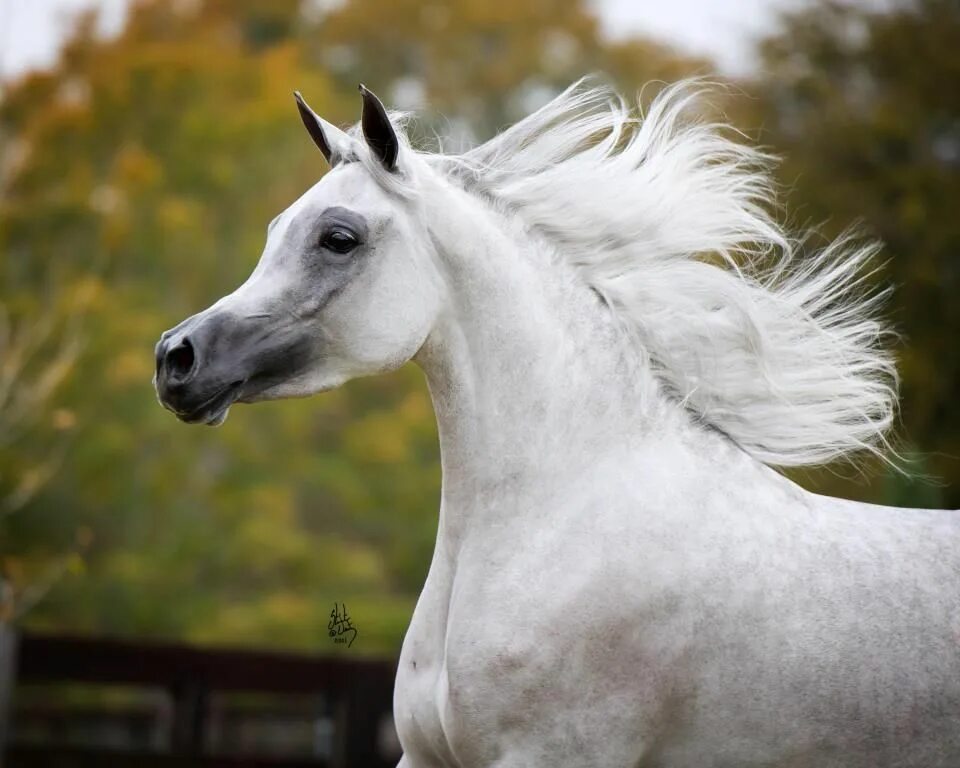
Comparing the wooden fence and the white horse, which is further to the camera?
the wooden fence

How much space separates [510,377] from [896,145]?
1480 centimetres

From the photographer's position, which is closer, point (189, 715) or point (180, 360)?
point (180, 360)

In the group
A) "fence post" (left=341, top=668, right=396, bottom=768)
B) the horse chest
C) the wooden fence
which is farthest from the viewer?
"fence post" (left=341, top=668, right=396, bottom=768)

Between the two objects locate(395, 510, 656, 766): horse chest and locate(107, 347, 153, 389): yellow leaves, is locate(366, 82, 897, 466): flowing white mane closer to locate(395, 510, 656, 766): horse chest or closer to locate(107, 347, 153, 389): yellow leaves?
locate(395, 510, 656, 766): horse chest

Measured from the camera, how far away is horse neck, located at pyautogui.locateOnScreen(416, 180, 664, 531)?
3.27 m

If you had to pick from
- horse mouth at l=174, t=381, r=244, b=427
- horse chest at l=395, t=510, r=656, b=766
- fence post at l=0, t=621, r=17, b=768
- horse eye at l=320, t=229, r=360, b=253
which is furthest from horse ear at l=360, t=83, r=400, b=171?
fence post at l=0, t=621, r=17, b=768

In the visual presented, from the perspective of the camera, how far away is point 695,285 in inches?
138

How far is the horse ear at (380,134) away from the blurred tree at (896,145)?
11.5 metres

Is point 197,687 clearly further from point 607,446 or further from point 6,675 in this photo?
point 607,446

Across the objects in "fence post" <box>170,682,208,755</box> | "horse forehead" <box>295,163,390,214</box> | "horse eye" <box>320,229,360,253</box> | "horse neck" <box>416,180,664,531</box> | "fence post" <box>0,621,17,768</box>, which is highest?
"horse forehead" <box>295,163,390,214</box>

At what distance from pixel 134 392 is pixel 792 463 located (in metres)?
11.0

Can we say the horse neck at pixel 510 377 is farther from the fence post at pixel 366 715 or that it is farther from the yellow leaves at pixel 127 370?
the yellow leaves at pixel 127 370

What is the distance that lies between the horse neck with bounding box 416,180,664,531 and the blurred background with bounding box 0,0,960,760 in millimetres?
8273

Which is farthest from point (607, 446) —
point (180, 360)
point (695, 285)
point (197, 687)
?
point (197, 687)
